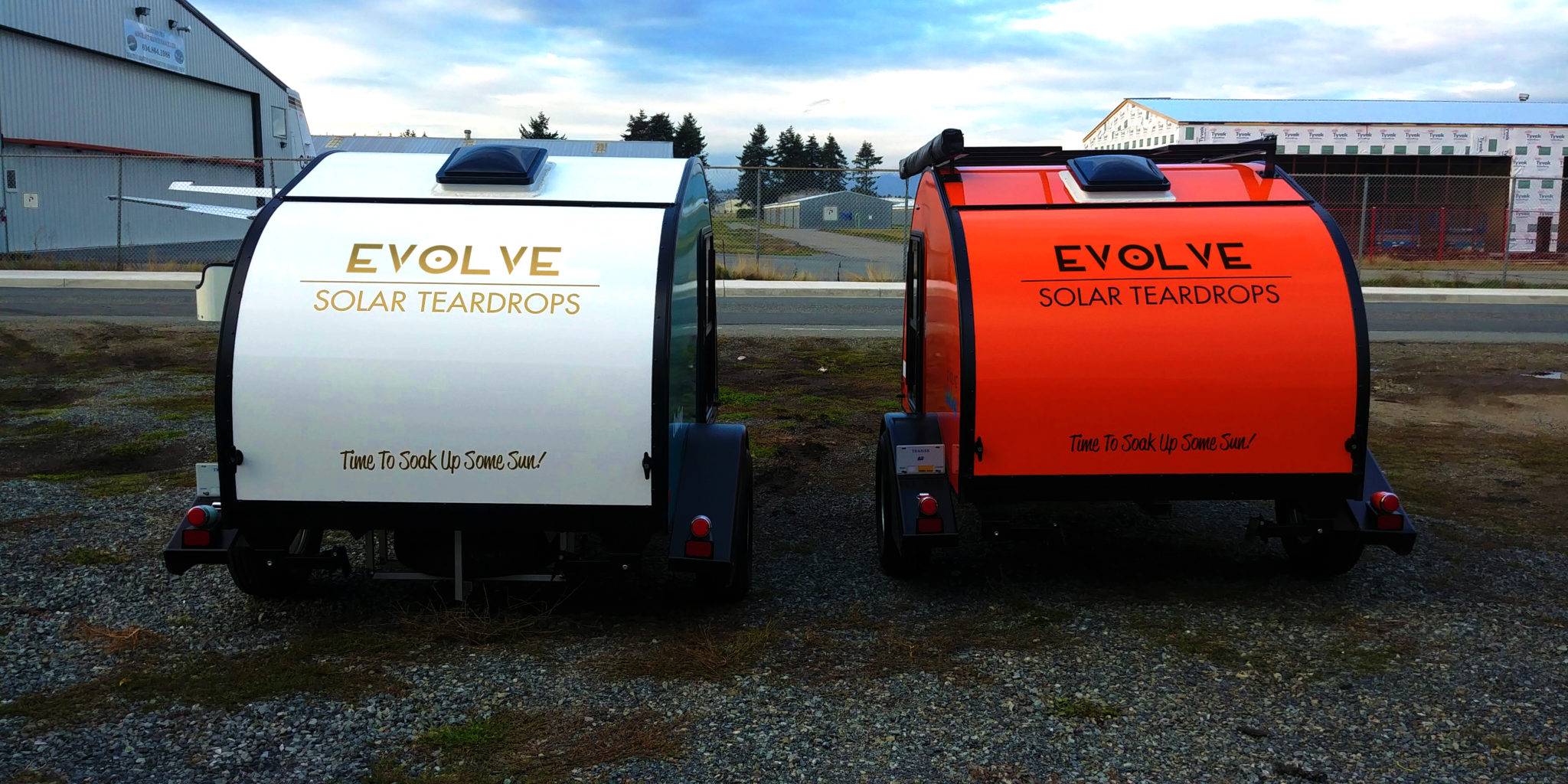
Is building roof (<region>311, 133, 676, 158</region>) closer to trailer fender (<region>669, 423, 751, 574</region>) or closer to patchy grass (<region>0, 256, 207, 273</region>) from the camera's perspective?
patchy grass (<region>0, 256, 207, 273</region>)

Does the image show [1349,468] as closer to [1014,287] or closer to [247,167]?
[1014,287]

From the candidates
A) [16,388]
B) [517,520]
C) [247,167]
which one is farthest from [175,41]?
[517,520]

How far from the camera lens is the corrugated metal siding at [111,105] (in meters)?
31.9

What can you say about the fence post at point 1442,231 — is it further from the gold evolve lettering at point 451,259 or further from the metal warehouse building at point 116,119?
the gold evolve lettering at point 451,259

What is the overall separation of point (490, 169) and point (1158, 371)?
10.6 ft

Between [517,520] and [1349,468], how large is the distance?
379cm

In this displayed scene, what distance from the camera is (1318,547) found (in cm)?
624

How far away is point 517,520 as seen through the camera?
17.2 ft

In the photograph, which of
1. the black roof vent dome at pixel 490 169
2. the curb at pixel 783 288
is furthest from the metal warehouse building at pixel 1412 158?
Result: the black roof vent dome at pixel 490 169

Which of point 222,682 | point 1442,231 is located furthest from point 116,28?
point 222,682

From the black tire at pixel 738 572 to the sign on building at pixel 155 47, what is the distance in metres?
37.5

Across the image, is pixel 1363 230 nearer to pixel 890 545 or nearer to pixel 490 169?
pixel 890 545

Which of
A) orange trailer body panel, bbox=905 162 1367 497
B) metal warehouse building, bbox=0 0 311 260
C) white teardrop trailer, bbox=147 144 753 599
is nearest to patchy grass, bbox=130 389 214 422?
white teardrop trailer, bbox=147 144 753 599

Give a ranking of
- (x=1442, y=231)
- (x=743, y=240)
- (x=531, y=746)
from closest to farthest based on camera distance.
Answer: (x=531, y=746) → (x=743, y=240) → (x=1442, y=231)
